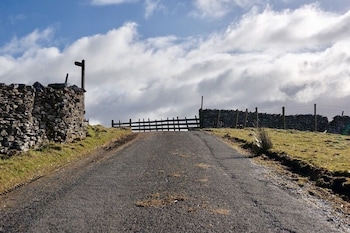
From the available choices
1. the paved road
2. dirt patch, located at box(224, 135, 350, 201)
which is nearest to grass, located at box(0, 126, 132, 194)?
the paved road

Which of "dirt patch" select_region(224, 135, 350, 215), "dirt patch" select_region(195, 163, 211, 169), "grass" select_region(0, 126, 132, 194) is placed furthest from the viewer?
"dirt patch" select_region(195, 163, 211, 169)

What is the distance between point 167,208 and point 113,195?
2388mm

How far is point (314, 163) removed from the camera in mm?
16734

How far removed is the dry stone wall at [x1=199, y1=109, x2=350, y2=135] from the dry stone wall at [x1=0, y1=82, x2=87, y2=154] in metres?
24.3

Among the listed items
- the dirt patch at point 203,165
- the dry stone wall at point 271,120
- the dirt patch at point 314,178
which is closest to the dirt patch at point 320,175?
the dirt patch at point 314,178

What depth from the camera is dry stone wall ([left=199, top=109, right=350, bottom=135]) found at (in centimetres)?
4978

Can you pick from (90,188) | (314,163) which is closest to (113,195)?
(90,188)

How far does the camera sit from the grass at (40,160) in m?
15.5

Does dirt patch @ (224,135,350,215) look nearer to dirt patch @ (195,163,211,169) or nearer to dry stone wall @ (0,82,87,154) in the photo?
dirt patch @ (195,163,211,169)

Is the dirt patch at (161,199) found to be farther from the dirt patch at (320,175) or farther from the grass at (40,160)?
the grass at (40,160)

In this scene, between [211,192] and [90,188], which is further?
[90,188]

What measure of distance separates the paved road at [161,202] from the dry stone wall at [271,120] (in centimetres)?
3257

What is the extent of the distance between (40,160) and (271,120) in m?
36.5

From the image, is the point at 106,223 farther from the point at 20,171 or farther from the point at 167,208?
the point at 20,171
